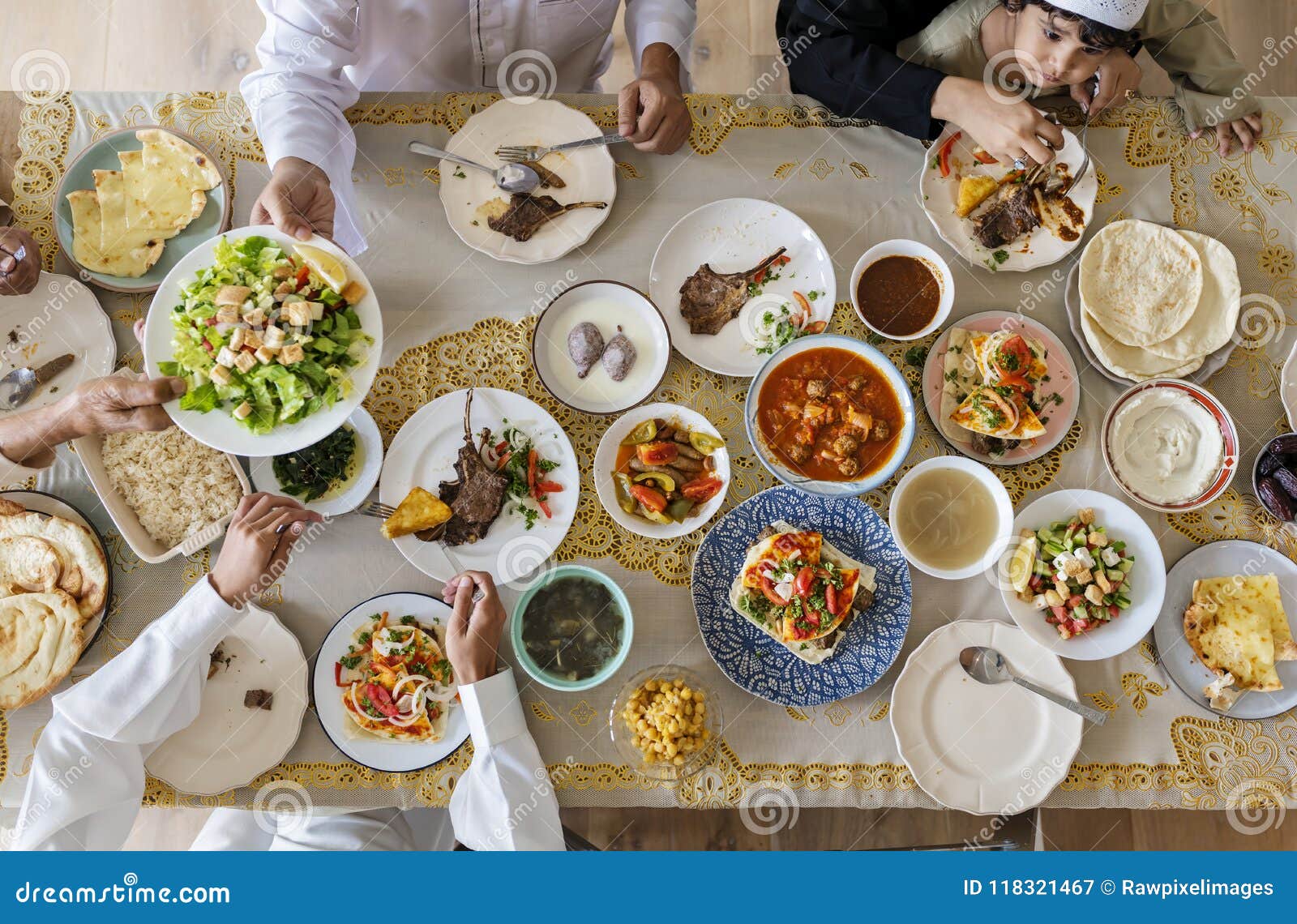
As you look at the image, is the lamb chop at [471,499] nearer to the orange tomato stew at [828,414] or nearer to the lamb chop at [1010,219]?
the orange tomato stew at [828,414]

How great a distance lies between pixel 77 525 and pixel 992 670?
2.84m

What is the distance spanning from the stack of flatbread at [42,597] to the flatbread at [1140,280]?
3234 mm

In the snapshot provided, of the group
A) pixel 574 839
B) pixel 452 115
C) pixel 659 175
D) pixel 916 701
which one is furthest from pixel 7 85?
pixel 916 701

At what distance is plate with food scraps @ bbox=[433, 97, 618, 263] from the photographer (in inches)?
105

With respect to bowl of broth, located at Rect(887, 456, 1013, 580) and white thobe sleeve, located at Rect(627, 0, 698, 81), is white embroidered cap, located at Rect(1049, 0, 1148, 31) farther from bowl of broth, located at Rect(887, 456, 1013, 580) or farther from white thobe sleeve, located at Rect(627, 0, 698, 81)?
bowl of broth, located at Rect(887, 456, 1013, 580)

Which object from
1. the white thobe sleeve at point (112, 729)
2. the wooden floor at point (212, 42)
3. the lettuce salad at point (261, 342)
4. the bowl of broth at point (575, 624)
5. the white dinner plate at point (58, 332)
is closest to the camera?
the lettuce salad at point (261, 342)

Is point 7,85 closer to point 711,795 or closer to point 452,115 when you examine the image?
point 452,115

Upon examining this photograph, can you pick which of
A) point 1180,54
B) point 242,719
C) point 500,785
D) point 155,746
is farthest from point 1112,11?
point 155,746

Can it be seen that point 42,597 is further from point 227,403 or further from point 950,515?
point 950,515

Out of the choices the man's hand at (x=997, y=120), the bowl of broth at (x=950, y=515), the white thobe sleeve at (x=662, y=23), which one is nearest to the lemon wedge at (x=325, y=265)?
the white thobe sleeve at (x=662, y=23)

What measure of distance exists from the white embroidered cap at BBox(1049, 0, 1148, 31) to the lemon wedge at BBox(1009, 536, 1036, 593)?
1576mm

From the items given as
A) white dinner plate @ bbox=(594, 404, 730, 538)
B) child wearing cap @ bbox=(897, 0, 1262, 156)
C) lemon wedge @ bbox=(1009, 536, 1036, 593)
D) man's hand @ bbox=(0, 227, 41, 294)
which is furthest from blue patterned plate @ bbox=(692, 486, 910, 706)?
man's hand @ bbox=(0, 227, 41, 294)

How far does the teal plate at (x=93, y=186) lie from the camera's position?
2594mm

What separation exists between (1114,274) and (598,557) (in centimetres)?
194
